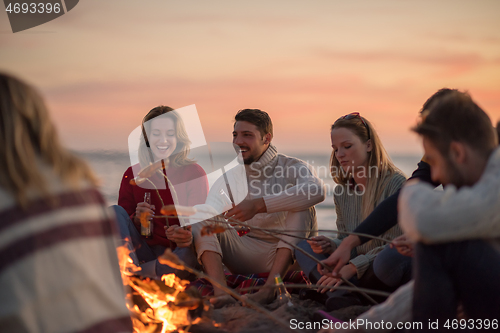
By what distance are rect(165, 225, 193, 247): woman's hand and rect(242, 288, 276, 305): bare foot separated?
0.63 meters

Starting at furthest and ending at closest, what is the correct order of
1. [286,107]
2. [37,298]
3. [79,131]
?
[286,107] < [79,131] < [37,298]

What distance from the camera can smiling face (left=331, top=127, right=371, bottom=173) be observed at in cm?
319

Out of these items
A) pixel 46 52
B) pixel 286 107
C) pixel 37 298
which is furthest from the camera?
pixel 286 107

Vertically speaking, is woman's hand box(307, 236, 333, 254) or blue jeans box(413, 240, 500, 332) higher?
blue jeans box(413, 240, 500, 332)

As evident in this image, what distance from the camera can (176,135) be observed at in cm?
383

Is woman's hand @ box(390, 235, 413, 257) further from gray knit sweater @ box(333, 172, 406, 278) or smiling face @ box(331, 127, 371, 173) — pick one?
smiling face @ box(331, 127, 371, 173)

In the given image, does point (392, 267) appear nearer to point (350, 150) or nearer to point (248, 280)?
point (350, 150)

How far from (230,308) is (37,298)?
1772mm

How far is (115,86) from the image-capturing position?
9.88 m

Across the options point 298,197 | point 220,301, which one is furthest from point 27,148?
point 298,197

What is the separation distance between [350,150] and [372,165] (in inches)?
7.5

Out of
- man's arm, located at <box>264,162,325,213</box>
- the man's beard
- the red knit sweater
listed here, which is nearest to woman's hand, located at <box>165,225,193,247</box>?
the red knit sweater

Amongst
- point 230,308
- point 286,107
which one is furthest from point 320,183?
point 286,107

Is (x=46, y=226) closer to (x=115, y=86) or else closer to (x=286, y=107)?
(x=115, y=86)
